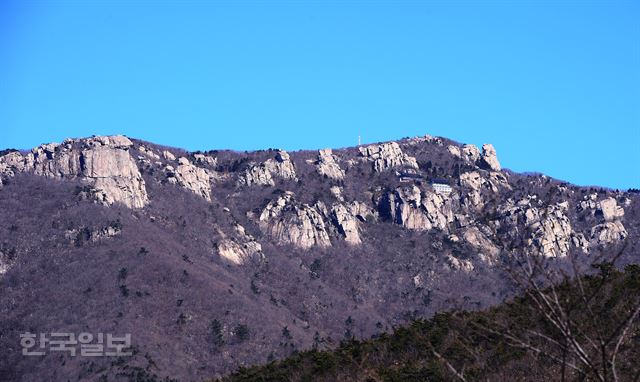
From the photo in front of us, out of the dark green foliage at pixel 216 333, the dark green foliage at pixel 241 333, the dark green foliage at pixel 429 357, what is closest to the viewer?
the dark green foliage at pixel 429 357

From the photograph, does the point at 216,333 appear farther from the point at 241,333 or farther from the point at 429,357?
the point at 429,357

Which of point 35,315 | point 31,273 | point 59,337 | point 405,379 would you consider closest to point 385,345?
point 405,379

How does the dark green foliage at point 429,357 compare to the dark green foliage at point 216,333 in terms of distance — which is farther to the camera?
the dark green foliage at point 216,333

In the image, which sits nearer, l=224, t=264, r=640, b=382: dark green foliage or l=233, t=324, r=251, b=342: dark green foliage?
l=224, t=264, r=640, b=382: dark green foliage


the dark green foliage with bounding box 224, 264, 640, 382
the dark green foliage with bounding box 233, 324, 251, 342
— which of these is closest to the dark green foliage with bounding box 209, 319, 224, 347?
the dark green foliage with bounding box 233, 324, 251, 342

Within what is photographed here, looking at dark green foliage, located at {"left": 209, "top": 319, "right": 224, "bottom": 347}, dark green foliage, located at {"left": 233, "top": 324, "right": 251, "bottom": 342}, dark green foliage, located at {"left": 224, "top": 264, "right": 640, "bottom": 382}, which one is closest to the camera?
dark green foliage, located at {"left": 224, "top": 264, "right": 640, "bottom": 382}

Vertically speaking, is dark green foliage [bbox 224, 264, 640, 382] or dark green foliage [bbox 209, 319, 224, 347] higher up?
dark green foliage [bbox 209, 319, 224, 347]

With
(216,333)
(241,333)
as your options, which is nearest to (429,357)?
(241,333)

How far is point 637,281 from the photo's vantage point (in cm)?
5200

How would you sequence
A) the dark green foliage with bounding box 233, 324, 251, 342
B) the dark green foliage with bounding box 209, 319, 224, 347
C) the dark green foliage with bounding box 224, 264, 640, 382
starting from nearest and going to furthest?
the dark green foliage with bounding box 224, 264, 640, 382 → the dark green foliage with bounding box 209, 319, 224, 347 → the dark green foliage with bounding box 233, 324, 251, 342

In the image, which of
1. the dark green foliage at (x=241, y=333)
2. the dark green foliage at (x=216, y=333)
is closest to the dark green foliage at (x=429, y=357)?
the dark green foliage at (x=216, y=333)

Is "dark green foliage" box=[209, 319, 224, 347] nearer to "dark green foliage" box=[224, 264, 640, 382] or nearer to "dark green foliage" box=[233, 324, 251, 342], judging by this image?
"dark green foliage" box=[233, 324, 251, 342]

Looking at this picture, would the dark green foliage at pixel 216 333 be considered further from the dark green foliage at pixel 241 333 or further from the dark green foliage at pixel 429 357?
the dark green foliage at pixel 429 357

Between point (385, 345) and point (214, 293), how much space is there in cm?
13101
